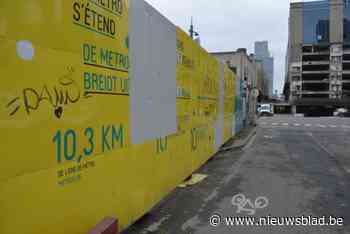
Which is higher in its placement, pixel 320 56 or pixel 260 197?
pixel 320 56

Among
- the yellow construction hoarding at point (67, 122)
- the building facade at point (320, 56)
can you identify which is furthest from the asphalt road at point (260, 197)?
the building facade at point (320, 56)

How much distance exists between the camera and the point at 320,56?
9362 cm

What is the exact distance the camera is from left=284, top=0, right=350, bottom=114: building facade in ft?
278

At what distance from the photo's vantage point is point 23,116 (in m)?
2.45

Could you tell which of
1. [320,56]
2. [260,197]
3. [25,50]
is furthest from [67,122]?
[320,56]

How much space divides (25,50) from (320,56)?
103242mm

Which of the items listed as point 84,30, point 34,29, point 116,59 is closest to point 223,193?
point 116,59

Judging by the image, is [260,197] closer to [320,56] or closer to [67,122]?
[67,122]

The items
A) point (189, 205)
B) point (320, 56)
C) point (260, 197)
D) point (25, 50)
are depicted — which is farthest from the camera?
point (320, 56)

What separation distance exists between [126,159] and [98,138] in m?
0.72

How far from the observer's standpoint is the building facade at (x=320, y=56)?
84625 mm

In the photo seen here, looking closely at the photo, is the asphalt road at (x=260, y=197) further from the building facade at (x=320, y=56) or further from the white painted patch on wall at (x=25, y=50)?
the building facade at (x=320, y=56)

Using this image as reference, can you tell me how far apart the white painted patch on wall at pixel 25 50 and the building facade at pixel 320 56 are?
87.8 metres

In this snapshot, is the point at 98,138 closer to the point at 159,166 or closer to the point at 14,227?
the point at 14,227
